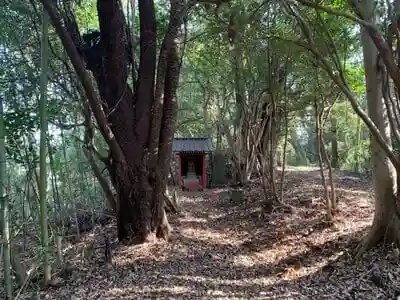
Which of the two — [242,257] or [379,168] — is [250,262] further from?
[379,168]

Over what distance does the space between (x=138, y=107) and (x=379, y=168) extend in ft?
13.3

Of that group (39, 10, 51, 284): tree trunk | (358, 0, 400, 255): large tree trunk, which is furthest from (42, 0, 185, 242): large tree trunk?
→ (358, 0, 400, 255): large tree trunk

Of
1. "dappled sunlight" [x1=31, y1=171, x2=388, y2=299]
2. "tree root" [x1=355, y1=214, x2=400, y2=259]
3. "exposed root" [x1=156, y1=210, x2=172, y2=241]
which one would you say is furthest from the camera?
"exposed root" [x1=156, y1=210, x2=172, y2=241]

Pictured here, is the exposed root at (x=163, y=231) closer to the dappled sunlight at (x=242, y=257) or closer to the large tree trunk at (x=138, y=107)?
the large tree trunk at (x=138, y=107)

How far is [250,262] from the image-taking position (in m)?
6.66

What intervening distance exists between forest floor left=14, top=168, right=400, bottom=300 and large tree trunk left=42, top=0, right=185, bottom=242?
677 mm

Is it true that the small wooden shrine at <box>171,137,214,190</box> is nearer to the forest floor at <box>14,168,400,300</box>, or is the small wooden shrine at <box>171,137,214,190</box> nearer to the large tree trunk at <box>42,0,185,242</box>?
the forest floor at <box>14,168,400,300</box>

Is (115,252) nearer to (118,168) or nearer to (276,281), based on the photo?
(118,168)

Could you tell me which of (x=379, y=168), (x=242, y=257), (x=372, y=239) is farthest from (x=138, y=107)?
(x=372, y=239)

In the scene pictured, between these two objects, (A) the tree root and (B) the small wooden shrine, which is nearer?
(A) the tree root

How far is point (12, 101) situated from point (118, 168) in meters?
1.95

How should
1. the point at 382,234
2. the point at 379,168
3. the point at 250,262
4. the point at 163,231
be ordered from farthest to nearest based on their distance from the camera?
the point at 163,231 → the point at 250,262 → the point at 379,168 → the point at 382,234

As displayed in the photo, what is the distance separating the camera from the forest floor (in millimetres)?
4768

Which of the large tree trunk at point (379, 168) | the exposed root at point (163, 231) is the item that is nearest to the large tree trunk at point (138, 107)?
the exposed root at point (163, 231)
